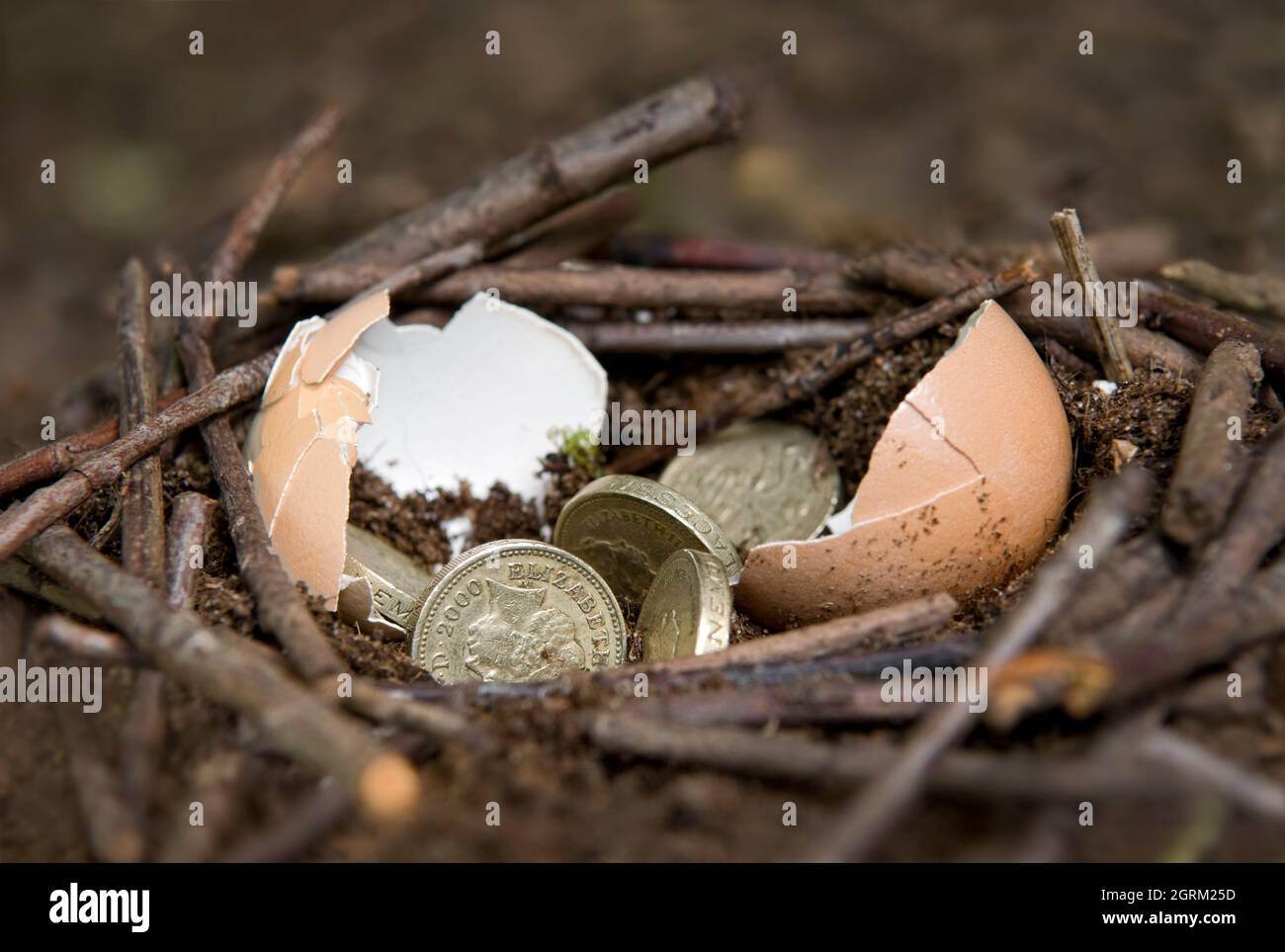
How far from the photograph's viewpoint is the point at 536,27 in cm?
574

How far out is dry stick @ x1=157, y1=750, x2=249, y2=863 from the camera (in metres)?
2.11

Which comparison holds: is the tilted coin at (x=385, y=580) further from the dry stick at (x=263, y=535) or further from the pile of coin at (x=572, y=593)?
the dry stick at (x=263, y=535)

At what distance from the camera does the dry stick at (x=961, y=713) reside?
6.55 ft

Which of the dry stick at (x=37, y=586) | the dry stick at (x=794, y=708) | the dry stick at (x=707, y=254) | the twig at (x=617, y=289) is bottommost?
the dry stick at (x=794, y=708)

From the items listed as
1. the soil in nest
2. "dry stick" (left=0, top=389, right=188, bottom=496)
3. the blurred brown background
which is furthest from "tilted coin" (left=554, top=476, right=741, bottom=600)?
the blurred brown background

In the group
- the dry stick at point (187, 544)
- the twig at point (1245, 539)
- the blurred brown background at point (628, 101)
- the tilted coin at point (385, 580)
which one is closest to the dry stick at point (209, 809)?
the dry stick at point (187, 544)

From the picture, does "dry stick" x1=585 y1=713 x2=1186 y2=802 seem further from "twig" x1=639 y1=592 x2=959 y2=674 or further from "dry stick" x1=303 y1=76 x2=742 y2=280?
"dry stick" x1=303 y1=76 x2=742 y2=280

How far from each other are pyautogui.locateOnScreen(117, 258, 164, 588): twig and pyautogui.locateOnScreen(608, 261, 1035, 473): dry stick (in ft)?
5.42

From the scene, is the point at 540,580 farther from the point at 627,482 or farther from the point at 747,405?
the point at 747,405

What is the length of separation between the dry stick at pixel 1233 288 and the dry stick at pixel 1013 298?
2.34 feet

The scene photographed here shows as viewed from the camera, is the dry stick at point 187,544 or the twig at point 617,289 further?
the twig at point 617,289

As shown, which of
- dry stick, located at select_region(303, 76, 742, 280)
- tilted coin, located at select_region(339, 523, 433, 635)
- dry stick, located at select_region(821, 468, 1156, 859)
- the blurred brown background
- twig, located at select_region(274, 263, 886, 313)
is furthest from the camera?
the blurred brown background

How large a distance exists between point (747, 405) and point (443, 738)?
2.00 m

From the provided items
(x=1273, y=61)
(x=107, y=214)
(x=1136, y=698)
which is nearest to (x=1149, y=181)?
→ (x=1273, y=61)
